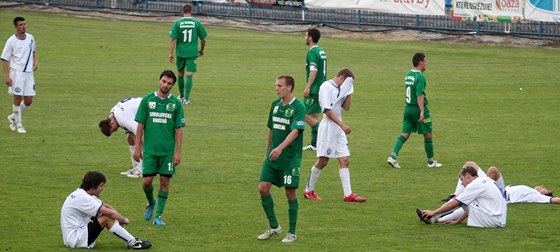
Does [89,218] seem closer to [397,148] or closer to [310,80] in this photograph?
[397,148]

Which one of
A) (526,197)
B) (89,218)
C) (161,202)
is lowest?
(526,197)

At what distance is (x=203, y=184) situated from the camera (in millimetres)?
17578

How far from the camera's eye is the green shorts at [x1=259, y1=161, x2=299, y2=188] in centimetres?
1335

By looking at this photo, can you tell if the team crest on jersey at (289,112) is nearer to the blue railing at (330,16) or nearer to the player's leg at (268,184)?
the player's leg at (268,184)

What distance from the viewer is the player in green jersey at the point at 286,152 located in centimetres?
1335

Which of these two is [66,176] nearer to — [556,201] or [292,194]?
[292,194]

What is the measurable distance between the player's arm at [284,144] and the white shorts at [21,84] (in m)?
10.3

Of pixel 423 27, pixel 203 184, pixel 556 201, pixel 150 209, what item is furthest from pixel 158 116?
pixel 423 27

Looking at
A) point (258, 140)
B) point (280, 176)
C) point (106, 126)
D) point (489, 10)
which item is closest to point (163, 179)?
point (280, 176)

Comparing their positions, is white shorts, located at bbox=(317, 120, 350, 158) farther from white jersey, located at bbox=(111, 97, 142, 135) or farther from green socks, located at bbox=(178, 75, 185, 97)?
green socks, located at bbox=(178, 75, 185, 97)

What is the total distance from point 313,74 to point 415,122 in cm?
230

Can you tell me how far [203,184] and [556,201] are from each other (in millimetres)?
5944

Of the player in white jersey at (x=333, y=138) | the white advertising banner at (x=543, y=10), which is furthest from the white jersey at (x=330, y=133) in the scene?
the white advertising banner at (x=543, y=10)

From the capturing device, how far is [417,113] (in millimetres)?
19266
